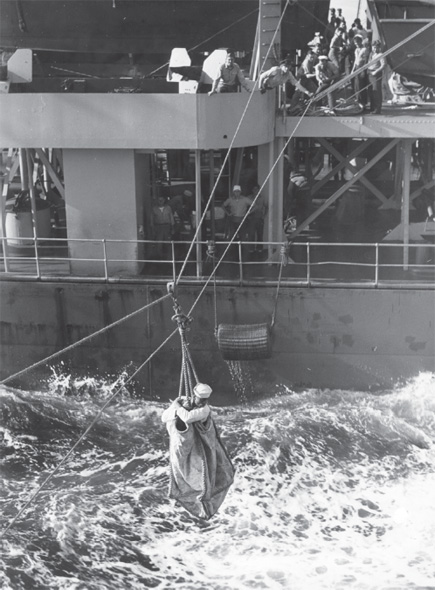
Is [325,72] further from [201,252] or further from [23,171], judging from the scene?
[23,171]

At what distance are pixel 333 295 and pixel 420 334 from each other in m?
1.74

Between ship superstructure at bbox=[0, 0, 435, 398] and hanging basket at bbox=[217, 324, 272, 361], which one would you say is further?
ship superstructure at bbox=[0, 0, 435, 398]

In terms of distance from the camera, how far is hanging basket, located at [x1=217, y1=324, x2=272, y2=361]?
15.1 metres

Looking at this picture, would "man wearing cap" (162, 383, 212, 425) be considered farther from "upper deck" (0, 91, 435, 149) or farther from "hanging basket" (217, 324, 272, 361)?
"upper deck" (0, 91, 435, 149)

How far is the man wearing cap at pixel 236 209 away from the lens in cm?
1762

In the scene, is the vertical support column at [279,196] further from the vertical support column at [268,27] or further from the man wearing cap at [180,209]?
the man wearing cap at [180,209]

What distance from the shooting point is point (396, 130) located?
58.3 ft

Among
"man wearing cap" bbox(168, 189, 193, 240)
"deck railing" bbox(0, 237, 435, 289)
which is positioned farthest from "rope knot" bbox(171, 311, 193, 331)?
"man wearing cap" bbox(168, 189, 193, 240)

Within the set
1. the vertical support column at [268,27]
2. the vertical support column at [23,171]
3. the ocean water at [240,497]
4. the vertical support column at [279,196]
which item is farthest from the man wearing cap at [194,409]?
the vertical support column at [23,171]

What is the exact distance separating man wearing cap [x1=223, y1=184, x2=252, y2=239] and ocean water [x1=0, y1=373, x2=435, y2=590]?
3.45 meters

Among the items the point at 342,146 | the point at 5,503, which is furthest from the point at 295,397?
the point at 342,146

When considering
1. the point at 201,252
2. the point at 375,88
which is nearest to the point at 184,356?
the point at 201,252

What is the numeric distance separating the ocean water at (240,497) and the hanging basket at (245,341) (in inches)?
63.2

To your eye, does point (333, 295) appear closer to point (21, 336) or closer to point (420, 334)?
point (420, 334)
